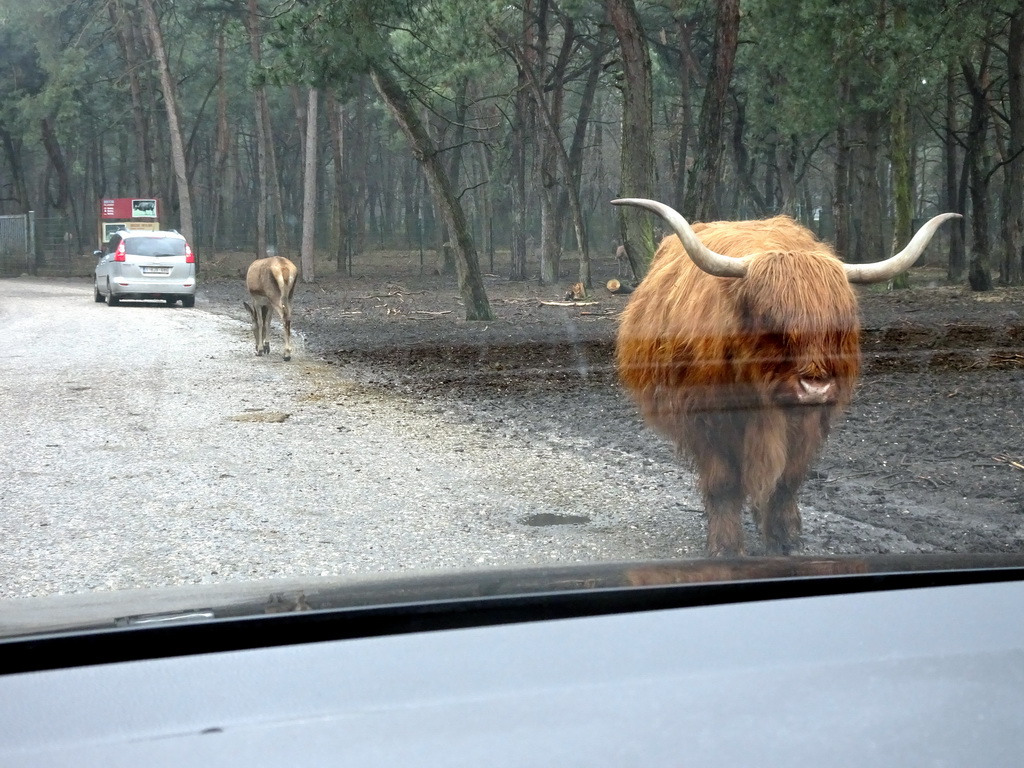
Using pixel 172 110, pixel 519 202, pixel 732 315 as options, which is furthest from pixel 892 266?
pixel 172 110

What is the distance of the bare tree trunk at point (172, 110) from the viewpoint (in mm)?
34844

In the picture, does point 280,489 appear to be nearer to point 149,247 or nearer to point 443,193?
point 443,193

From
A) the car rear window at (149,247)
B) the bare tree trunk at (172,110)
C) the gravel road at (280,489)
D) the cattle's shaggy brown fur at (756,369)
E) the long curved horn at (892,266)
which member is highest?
the bare tree trunk at (172,110)

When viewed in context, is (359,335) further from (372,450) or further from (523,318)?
(372,450)

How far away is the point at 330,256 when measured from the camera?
49969 millimetres

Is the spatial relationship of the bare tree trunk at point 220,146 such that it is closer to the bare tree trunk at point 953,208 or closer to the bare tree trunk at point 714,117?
the bare tree trunk at point 953,208

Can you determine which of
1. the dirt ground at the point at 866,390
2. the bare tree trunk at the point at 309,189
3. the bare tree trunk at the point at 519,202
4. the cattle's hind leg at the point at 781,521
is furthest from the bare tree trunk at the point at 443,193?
the bare tree trunk at the point at 519,202

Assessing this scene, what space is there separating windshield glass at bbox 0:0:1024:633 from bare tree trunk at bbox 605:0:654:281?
6cm

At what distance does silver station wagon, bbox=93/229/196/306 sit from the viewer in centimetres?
2516

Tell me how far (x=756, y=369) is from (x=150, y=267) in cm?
2193

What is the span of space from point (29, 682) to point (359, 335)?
56.4ft

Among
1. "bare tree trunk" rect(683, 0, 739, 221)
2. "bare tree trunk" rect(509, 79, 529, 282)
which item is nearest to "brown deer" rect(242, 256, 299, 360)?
"bare tree trunk" rect(683, 0, 739, 221)

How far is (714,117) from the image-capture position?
57.2 ft

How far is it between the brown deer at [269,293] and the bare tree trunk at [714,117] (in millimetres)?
6078
